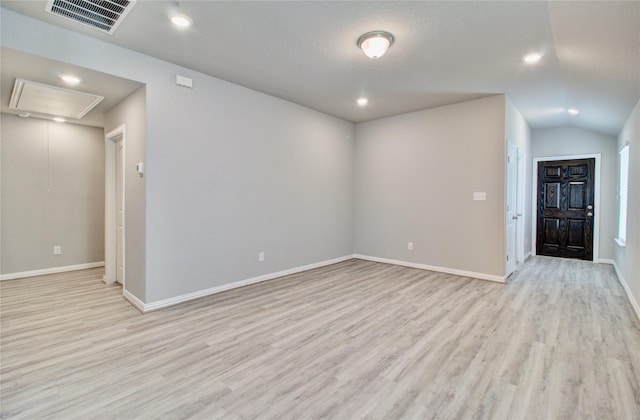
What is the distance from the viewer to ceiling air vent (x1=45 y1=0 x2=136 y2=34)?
2.36 m

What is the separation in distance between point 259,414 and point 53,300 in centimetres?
349

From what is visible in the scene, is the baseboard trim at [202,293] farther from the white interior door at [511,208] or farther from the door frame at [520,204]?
the door frame at [520,204]

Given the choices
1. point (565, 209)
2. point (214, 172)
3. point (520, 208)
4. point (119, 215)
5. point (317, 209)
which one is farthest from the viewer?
point (565, 209)

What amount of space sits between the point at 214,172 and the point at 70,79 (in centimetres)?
169

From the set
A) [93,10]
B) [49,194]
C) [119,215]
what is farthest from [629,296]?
[49,194]

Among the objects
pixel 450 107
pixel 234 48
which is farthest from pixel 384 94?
pixel 234 48

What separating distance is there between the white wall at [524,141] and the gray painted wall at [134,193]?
490 centimetres

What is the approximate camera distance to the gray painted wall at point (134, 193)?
11.0 ft

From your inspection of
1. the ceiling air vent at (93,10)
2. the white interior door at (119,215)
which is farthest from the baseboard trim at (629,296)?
the white interior door at (119,215)

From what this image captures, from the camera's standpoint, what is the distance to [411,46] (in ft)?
9.83

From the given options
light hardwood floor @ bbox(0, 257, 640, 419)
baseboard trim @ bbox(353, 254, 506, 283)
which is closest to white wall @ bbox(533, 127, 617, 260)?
light hardwood floor @ bbox(0, 257, 640, 419)

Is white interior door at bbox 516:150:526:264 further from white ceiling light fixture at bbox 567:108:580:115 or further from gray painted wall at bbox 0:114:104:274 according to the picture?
gray painted wall at bbox 0:114:104:274

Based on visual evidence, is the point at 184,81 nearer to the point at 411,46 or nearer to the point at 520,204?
the point at 411,46

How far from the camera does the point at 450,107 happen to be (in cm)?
493
